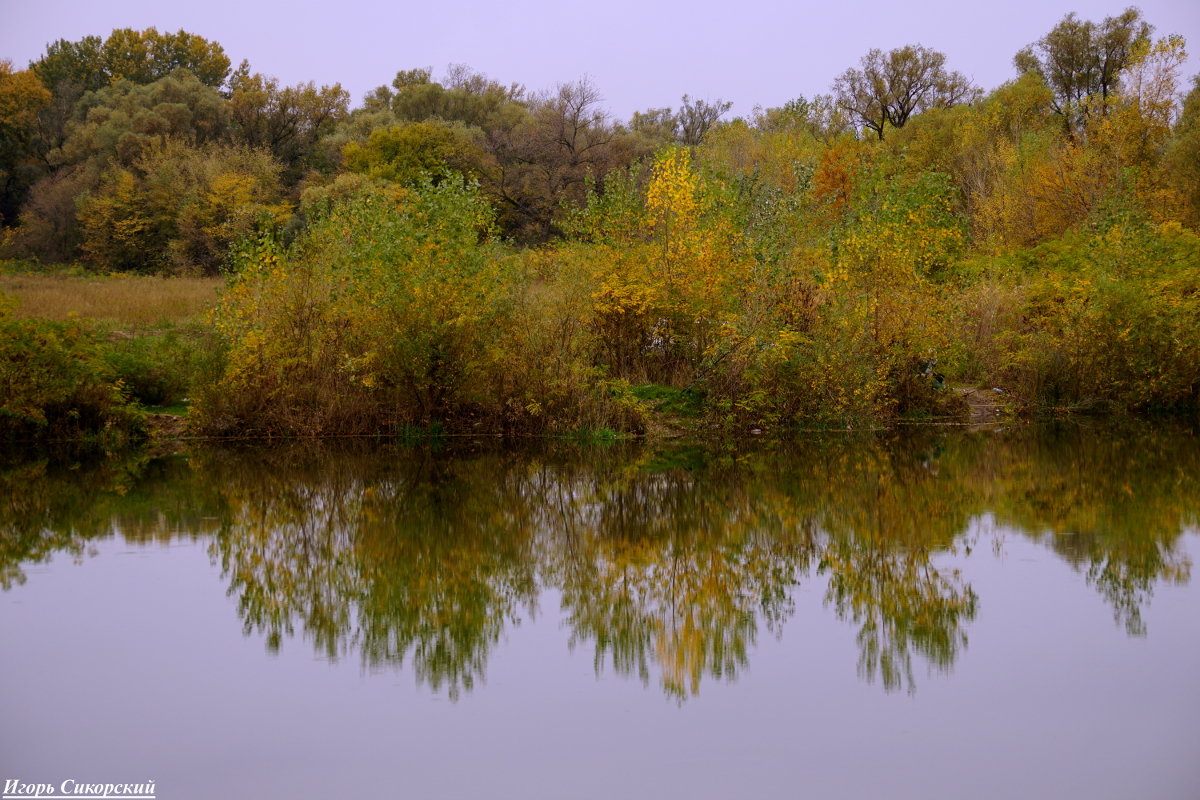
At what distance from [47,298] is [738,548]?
2655cm

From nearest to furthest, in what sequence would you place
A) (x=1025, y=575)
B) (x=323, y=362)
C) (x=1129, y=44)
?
(x=1025, y=575) → (x=323, y=362) → (x=1129, y=44)

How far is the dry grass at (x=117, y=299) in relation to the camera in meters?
28.4

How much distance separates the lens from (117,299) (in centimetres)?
3152

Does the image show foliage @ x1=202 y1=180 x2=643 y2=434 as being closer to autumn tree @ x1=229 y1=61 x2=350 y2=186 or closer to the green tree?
the green tree

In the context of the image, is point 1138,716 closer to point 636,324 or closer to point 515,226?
point 636,324

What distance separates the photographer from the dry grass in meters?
28.4

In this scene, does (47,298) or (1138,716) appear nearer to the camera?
(1138,716)

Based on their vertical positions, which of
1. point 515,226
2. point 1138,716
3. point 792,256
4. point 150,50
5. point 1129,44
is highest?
point 150,50

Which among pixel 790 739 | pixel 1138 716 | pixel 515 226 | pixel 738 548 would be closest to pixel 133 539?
pixel 738 548

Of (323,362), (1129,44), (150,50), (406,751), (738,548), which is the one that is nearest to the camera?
(406,751)

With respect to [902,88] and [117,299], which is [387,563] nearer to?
[117,299]

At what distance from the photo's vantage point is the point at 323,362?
70.6 feet

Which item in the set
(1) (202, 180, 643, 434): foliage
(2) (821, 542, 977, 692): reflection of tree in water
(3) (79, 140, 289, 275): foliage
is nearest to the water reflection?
(2) (821, 542, 977, 692): reflection of tree in water

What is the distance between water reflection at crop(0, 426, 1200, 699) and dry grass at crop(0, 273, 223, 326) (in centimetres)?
1019
